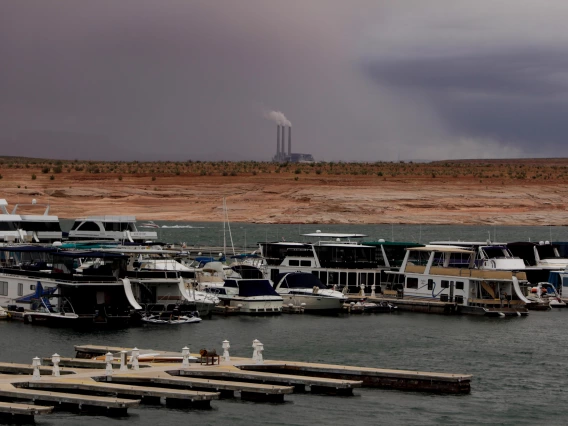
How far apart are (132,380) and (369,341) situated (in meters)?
16.8

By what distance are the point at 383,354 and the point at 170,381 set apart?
1342 centimetres

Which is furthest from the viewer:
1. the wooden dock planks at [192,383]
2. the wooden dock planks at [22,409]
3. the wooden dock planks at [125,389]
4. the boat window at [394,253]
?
the boat window at [394,253]

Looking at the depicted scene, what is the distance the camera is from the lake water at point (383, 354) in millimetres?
35469

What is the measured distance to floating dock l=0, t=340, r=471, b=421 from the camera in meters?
34.7

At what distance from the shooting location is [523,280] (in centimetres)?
6462

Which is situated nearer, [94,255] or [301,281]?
[94,255]

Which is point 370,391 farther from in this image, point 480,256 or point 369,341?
point 480,256

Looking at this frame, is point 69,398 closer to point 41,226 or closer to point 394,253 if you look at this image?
point 394,253

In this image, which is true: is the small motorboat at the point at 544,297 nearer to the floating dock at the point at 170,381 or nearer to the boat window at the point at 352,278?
the boat window at the point at 352,278

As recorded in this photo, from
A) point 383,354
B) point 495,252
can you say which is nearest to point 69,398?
point 383,354

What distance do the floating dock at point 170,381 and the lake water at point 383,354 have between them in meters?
0.46

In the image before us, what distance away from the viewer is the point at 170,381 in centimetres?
3697

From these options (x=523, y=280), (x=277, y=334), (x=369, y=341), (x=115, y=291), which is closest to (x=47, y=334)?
(x=115, y=291)

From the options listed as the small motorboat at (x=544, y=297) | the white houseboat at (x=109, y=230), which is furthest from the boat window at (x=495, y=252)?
the white houseboat at (x=109, y=230)
